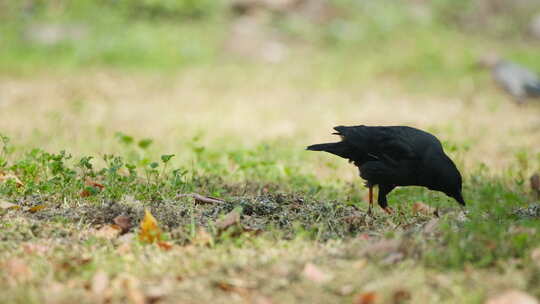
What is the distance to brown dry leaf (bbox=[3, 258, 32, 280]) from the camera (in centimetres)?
275

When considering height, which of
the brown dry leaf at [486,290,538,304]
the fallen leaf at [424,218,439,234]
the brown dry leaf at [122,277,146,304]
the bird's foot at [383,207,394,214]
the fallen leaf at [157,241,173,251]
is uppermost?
the fallen leaf at [424,218,439,234]

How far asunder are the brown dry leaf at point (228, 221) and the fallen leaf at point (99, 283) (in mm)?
751

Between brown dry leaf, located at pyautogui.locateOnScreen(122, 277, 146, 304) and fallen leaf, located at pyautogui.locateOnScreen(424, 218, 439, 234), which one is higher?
fallen leaf, located at pyautogui.locateOnScreen(424, 218, 439, 234)

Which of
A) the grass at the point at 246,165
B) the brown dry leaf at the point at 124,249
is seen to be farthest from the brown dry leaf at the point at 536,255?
the brown dry leaf at the point at 124,249

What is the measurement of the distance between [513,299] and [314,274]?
79cm

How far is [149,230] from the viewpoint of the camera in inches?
128

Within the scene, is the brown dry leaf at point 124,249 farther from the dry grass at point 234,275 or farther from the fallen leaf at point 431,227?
→ the fallen leaf at point 431,227

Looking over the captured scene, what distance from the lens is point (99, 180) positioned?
479cm

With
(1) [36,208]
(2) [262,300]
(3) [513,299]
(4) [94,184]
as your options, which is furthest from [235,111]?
(3) [513,299]

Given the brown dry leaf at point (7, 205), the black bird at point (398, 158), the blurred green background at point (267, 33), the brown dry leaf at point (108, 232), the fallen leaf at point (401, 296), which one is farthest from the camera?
the blurred green background at point (267, 33)

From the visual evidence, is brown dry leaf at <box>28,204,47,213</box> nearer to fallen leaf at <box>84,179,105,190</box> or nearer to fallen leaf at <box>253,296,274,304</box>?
fallen leaf at <box>84,179,105,190</box>

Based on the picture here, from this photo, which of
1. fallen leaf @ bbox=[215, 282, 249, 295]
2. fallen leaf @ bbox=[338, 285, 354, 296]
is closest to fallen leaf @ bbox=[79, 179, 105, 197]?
fallen leaf @ bbox=[215, 282, 249, 295]

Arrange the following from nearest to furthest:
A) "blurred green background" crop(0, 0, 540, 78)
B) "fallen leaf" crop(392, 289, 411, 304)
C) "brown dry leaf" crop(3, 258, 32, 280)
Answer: "fallen leaf" crop(392, 289, 411, 304), "brown dry leaf" crop(3, 258, 32, 280), "blurred green background" crop(0, 0, 540, 78)

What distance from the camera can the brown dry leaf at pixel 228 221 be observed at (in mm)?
3302
